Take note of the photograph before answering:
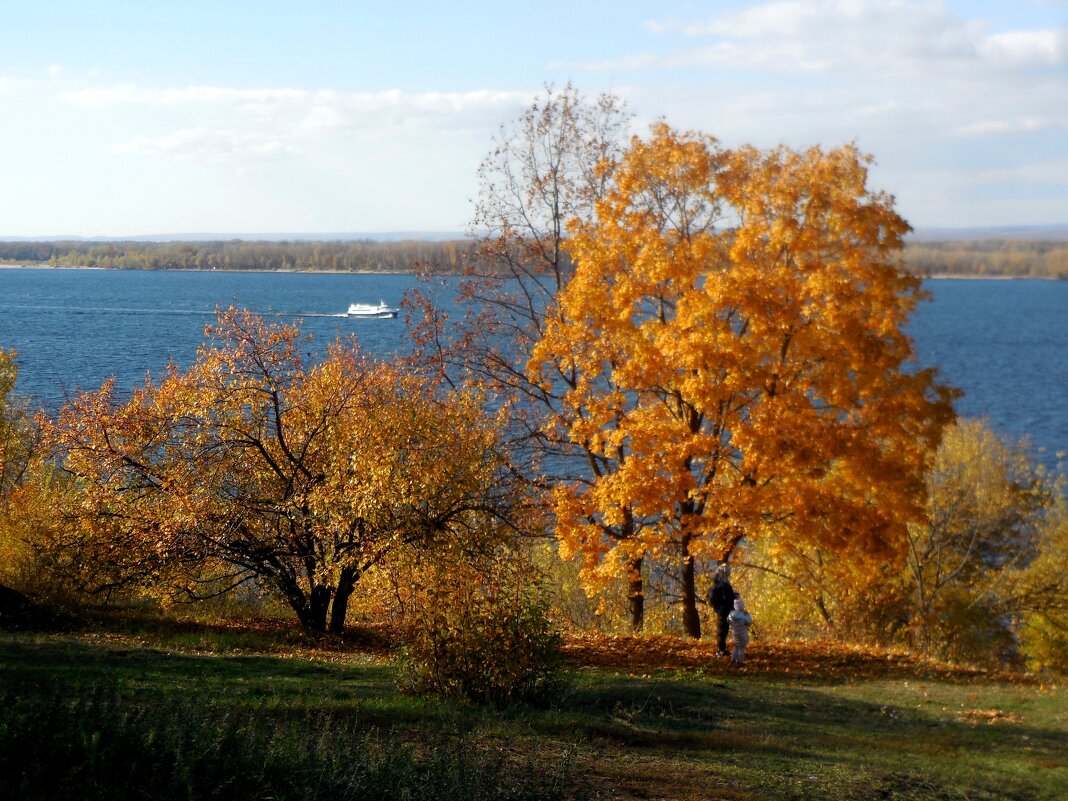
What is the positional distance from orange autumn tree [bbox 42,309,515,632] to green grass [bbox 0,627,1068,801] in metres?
1.44

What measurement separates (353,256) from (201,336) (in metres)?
56.8

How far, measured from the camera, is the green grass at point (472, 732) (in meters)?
6.88

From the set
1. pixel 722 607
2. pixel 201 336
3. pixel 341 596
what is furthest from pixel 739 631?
pixel 201 336

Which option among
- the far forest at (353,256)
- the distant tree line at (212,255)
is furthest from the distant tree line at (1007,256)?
the distant tree line at (212,255)

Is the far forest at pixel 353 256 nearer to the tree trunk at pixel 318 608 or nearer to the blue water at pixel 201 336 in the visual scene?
the blue water at pixel 201 336

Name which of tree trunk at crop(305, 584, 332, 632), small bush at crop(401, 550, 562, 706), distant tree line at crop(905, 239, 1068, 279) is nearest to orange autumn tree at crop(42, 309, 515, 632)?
tree trunk at crop(305, 584, 332, 632)

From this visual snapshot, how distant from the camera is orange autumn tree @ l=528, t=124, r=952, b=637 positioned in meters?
17.7

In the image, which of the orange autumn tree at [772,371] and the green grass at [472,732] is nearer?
the green grass at [472,732]

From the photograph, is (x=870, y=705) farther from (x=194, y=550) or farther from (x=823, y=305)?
(x=194, y=550)

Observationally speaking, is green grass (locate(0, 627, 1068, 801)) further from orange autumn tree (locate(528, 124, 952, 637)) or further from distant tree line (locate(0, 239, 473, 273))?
distant tree line (locate(0, 239, 473, 273))

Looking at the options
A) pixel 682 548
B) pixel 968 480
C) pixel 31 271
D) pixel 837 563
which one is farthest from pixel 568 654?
pixel 31 271

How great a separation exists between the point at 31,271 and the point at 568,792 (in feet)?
285

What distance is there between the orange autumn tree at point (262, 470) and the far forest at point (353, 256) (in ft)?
27.4

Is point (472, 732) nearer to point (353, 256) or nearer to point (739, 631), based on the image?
point (739, 631)
